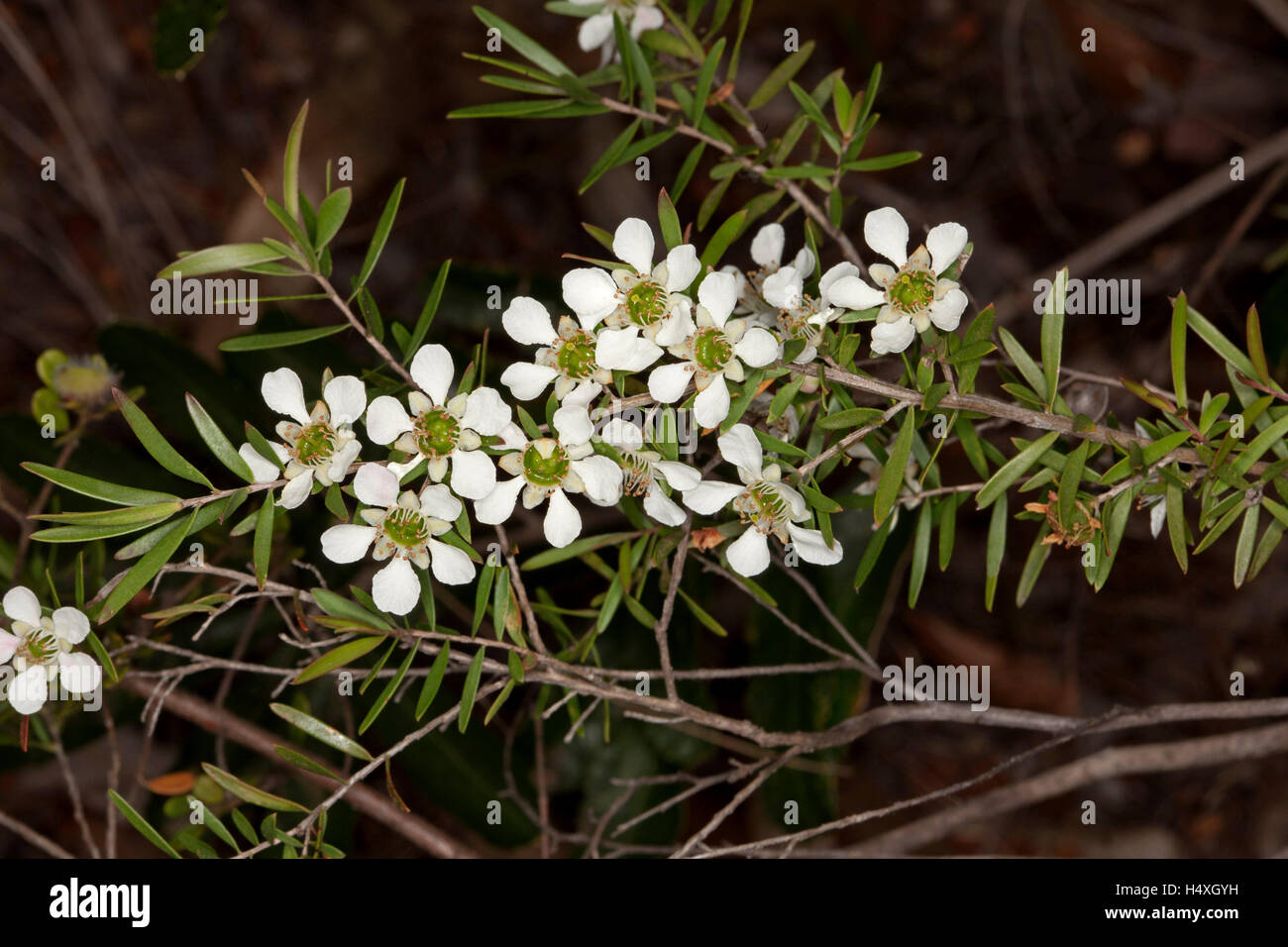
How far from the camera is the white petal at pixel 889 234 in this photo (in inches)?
37.0

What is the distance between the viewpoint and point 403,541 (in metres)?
0.93

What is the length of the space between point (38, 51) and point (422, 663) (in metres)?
2.11

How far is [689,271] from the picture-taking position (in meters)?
0.87

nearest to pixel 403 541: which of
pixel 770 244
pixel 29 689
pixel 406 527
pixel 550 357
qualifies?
pixel 406 527

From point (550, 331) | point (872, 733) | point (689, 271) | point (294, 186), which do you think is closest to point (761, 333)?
point (689, 271)

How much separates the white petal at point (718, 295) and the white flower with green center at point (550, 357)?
0.36 ft

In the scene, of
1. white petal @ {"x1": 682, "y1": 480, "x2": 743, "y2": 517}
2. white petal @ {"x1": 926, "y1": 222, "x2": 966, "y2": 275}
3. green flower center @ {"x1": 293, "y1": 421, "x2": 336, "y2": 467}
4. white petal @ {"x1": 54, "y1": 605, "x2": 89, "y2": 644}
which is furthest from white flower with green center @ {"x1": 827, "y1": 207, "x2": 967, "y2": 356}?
white petal @ {"x1": 54, "y1": 605, "x2": 89, "y2": 644}

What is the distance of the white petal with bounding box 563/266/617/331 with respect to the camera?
2.85 feet

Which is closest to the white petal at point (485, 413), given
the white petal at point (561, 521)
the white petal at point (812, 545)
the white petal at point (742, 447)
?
the white petal at point (561, 521)

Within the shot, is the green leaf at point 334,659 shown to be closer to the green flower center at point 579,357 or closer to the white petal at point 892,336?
the green flower center at point 579,357

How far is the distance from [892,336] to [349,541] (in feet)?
1.93

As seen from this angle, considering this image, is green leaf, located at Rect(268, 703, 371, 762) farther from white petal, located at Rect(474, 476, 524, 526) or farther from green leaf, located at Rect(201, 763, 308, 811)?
white petal, located at Rect(474, 476, 524, 526)

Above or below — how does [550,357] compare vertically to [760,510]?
above

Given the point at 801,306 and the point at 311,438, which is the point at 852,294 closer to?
the point at 801,306
